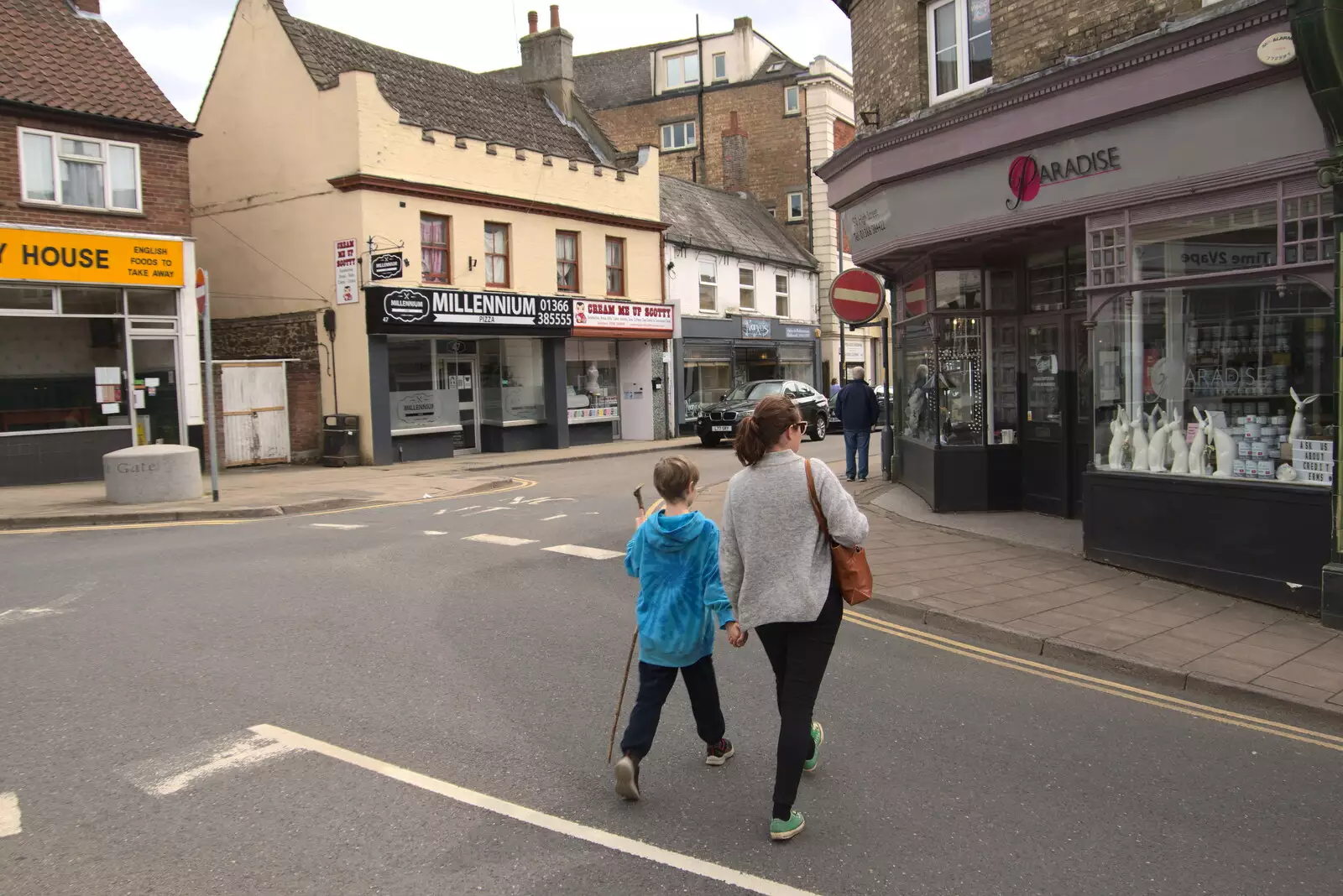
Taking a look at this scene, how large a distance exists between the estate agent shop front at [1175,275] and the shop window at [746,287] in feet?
66.6

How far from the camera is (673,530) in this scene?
413 centimetres

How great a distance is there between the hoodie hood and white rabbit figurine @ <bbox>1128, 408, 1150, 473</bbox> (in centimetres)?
566

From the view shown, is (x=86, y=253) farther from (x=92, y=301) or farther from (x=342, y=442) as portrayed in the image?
(x=342, y=442)

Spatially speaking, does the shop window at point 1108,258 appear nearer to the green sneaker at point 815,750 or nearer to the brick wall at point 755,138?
the green sneaker at point 815,750

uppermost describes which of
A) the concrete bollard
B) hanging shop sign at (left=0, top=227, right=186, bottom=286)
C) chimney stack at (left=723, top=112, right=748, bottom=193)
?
chimney stack at (left=723, top=112, right=748, bottom=193)

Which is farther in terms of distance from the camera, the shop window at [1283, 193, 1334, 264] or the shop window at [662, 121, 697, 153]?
the shop window at [662, 121, 697, 153]

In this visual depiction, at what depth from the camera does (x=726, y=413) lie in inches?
936

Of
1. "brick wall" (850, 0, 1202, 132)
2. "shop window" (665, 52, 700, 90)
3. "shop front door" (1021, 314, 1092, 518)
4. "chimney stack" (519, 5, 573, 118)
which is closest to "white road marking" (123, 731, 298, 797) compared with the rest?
"brick wall" (850, 0, 1202, 132)

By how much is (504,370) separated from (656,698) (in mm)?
20163

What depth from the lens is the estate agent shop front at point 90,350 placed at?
16.3m

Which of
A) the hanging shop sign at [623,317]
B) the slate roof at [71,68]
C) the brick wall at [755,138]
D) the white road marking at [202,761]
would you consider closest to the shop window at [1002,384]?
the white road marking at [202,761]

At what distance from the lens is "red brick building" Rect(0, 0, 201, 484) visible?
53.3 feet

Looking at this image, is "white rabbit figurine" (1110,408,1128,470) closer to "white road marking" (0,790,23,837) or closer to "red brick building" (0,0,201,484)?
"white road marking" (0,790,23,837)

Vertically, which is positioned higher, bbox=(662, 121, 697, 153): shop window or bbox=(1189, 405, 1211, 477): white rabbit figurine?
bbox=(662, 121, 697, 153): shop window
